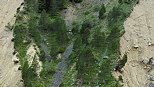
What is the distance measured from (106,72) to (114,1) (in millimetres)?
28674

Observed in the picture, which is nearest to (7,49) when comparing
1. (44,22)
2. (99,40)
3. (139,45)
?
(44,22)

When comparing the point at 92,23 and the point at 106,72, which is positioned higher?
the point at 92,23

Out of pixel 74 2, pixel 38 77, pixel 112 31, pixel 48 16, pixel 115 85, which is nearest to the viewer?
pixel 115 85

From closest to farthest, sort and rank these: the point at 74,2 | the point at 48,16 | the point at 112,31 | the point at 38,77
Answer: the point at 38,77, the point at 112,31, the point at 48,16, the point at 74,2

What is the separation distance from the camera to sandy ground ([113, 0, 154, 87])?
5228 centimetres

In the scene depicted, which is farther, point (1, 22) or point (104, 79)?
point (1, 22)

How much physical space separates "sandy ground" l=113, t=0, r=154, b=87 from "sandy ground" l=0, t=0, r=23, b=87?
63.6 feet

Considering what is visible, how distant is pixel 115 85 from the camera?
1863 inches

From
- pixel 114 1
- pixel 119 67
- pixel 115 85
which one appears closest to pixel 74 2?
pixel 114 1

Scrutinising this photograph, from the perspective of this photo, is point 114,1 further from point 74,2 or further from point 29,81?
point 29,81

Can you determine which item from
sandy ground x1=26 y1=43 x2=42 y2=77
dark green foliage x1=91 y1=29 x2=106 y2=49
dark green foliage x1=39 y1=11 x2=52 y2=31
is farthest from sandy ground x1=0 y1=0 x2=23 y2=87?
dark green foliage x1=91 y1=29 x2=106 y2=49

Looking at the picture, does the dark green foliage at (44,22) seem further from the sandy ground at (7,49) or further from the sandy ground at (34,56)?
the sandy ground at (7,49)

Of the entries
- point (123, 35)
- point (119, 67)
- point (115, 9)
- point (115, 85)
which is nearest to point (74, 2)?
point (115, 9)

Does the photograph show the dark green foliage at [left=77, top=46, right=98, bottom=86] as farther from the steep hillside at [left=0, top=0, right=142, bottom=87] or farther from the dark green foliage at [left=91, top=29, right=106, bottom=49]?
the dark green foliage at [left=91, top=29, right=106, bottom=49]
